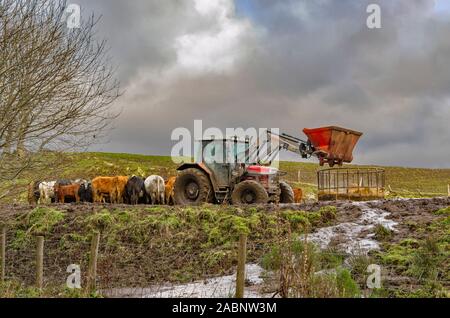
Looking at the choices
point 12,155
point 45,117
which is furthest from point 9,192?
point 45,117

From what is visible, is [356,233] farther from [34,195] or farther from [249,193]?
[34,195]

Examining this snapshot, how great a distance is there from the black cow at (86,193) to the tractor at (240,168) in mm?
5111

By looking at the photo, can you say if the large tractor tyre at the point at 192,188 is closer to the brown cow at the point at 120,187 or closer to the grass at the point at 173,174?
the grass at the point at 173,174

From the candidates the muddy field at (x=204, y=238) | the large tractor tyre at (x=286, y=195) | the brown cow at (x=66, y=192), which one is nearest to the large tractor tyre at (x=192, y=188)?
the muddy field at (x=204, y=238)

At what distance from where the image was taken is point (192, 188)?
679 inches

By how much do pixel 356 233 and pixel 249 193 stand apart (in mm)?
4113

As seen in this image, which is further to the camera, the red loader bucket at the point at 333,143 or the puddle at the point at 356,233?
the red loader bucket at the point at 333,143

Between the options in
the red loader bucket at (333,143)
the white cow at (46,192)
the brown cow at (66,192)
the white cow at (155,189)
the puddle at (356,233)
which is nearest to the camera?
the puddle at (356,233)

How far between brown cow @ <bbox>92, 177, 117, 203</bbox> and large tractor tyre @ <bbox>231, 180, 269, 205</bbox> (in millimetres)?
6012

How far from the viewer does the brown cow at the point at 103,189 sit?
67.0 feet

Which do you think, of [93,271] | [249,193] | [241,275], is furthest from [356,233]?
[93,271]

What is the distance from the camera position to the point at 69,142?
1216 cm
